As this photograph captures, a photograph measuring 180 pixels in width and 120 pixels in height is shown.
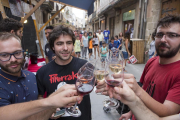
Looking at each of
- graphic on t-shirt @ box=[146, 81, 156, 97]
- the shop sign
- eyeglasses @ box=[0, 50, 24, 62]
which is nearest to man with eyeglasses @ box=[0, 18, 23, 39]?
eyeglasses @ box=[0, 50, 24, 62]

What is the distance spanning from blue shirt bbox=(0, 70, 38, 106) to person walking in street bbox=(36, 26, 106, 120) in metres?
0.20

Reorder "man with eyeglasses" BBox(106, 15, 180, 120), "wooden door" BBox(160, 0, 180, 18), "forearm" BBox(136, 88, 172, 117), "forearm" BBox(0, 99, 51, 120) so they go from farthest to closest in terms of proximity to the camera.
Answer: "wooden door" BBox(160, 0, 180, 18) → "man with eyeglasses" BBox(106, 15, 180, 120) → "forearm" BBox(136, 88, 172, 117) → "forearm" BBox(0, 99, 51, 120)

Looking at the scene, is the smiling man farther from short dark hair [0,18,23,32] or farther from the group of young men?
short dark hair [0,18,23,32]

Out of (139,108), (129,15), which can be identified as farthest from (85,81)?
(129,15)

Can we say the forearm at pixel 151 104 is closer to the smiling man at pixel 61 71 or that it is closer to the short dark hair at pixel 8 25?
the smiling man at pixel 61 71

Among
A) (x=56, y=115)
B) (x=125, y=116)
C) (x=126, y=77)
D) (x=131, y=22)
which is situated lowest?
(x=125, y=116)

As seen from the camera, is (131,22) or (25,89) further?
(131,22)

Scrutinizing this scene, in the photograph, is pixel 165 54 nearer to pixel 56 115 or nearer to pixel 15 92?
pixel 56 115

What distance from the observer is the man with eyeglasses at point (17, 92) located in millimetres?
818

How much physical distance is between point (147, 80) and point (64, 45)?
1375 millimetres

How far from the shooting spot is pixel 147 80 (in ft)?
5.05

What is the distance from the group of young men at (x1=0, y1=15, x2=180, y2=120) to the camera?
844 millimetres

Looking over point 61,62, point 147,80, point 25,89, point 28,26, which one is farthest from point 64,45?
point 28,26

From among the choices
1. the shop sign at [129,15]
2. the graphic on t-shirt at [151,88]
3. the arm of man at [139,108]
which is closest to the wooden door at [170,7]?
the shop sign at [129,15]
